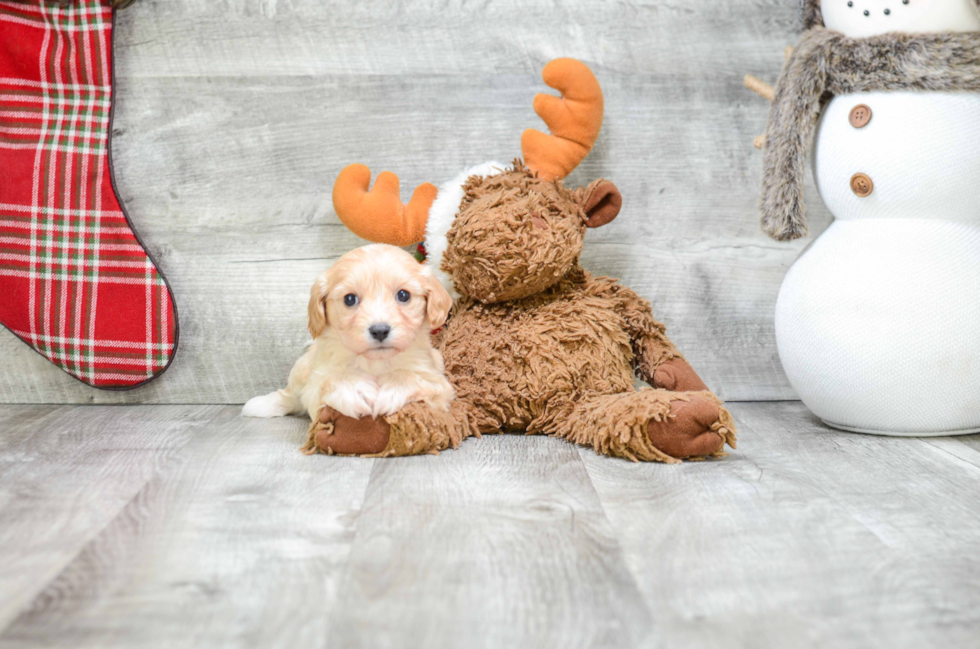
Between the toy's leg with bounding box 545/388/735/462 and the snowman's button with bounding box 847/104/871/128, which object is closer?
the toy's leg with bounding box 545/388/735/462

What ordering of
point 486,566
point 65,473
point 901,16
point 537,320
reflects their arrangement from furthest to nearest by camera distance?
point 537,320, point 901,16, point 65,473, point 486,566

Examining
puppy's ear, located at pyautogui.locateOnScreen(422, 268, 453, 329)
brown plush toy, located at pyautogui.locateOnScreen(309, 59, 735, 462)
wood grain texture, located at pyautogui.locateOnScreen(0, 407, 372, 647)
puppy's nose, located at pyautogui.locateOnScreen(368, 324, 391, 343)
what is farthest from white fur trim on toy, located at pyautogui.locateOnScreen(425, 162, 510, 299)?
wood grain texture, located at pyautogui.locateOnScreen(0, 407, 372, 647)

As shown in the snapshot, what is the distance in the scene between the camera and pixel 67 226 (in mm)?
1545

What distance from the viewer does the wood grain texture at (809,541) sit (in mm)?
702

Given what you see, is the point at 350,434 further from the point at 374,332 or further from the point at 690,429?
the point at 690,429

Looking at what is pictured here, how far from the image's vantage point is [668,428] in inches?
46.2

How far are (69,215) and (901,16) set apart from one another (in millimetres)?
1518

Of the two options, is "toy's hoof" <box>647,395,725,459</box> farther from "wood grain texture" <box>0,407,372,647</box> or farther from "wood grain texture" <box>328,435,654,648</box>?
"wood grain texture" <box>0,407,372,647</box>

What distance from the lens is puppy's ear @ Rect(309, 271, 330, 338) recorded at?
1224 millimetres

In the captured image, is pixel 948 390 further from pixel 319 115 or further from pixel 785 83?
pixel 319 115

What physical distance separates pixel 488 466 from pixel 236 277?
743mm

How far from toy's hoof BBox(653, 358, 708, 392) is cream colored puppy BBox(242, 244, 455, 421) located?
0.38m

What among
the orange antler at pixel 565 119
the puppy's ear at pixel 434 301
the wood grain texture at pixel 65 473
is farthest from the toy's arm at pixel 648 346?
the wood grain texture at pixel 65 473

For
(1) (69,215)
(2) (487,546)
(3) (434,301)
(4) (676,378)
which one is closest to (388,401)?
(3) (434,301)
